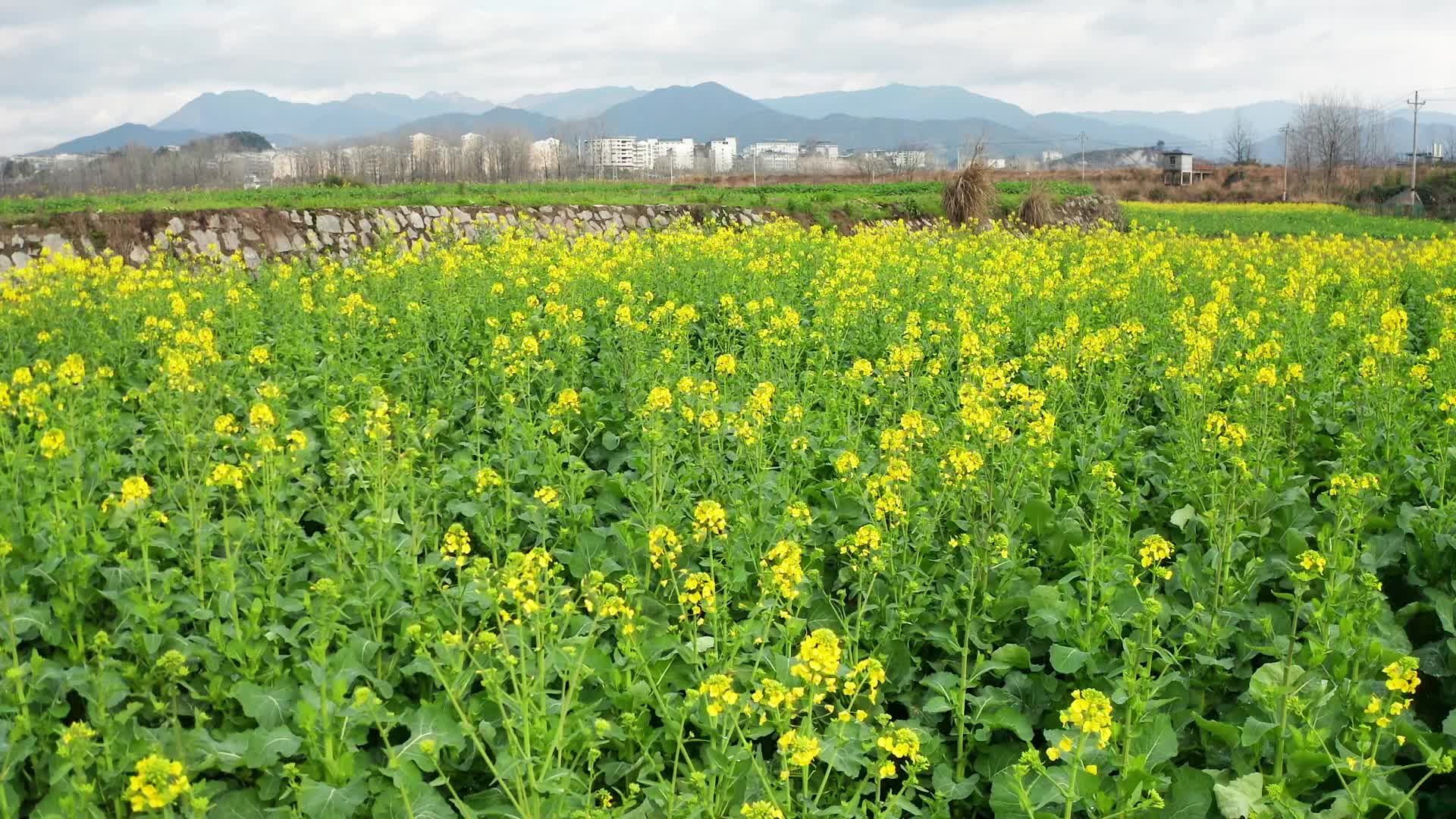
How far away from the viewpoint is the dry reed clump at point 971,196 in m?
23.3

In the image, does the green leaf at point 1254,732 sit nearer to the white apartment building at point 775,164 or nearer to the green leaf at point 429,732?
the green leaf at point 429,732

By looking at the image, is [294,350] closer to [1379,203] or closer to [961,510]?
[961,510]

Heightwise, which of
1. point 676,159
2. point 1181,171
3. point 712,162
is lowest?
point 1181,171

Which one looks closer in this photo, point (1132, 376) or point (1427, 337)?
point (1132, 376)

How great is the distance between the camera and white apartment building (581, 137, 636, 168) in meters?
58.2

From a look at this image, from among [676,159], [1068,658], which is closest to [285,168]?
[676,159]

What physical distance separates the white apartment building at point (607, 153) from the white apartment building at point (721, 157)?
16.1ft

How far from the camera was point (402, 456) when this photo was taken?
4.42 m

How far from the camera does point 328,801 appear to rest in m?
2.87

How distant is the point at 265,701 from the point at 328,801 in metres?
0.55

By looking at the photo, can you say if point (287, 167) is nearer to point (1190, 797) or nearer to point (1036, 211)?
point (1036, 211)

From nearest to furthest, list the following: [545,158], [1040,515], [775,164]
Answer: [1040,515]
[545,158]
[775,164]

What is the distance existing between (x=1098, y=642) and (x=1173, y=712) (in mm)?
347

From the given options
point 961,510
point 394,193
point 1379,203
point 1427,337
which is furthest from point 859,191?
point 1379,203
